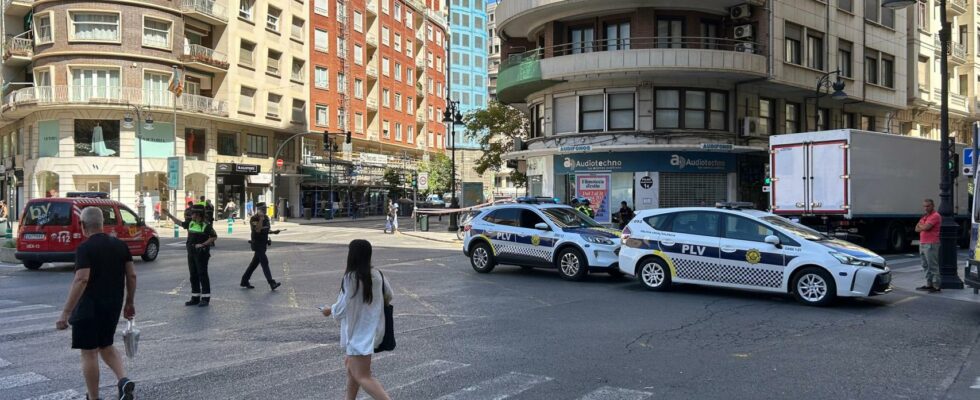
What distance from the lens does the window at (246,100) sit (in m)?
45.1

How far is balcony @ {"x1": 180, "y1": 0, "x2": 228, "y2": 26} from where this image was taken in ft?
134

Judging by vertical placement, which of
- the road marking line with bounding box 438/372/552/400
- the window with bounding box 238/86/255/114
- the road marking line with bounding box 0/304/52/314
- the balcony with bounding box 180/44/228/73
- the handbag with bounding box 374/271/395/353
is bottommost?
the road marking line with bounding box 0/304/52/314

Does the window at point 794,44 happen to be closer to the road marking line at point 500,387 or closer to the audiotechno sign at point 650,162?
the audiotechno sign at point 650,162

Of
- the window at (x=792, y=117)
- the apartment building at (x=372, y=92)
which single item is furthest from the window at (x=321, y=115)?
the window at (x=792, y=117)

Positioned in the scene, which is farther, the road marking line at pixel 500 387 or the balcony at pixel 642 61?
the balcony at pixel 642 61

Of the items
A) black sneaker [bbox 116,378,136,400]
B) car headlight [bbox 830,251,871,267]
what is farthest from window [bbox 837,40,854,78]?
black sneaker [bbox 116,378,136,400]

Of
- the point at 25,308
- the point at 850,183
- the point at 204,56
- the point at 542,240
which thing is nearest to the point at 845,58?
the point at 850,183

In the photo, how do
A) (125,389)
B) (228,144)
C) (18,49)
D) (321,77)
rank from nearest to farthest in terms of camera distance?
1. (125,389)
2. (18,49)
3. (228,144)
4. (321,77)

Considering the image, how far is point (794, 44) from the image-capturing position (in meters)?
29.8

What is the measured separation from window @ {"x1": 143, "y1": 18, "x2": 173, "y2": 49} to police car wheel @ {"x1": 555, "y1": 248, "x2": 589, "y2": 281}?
34517 millimetres

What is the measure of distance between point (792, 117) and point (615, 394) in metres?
29.5

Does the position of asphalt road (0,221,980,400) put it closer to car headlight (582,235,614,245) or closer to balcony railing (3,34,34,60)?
car headlight (582,235,614,245)

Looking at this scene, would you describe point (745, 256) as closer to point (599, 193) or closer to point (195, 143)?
point (599, 193)

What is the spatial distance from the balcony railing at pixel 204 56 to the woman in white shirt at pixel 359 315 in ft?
133
